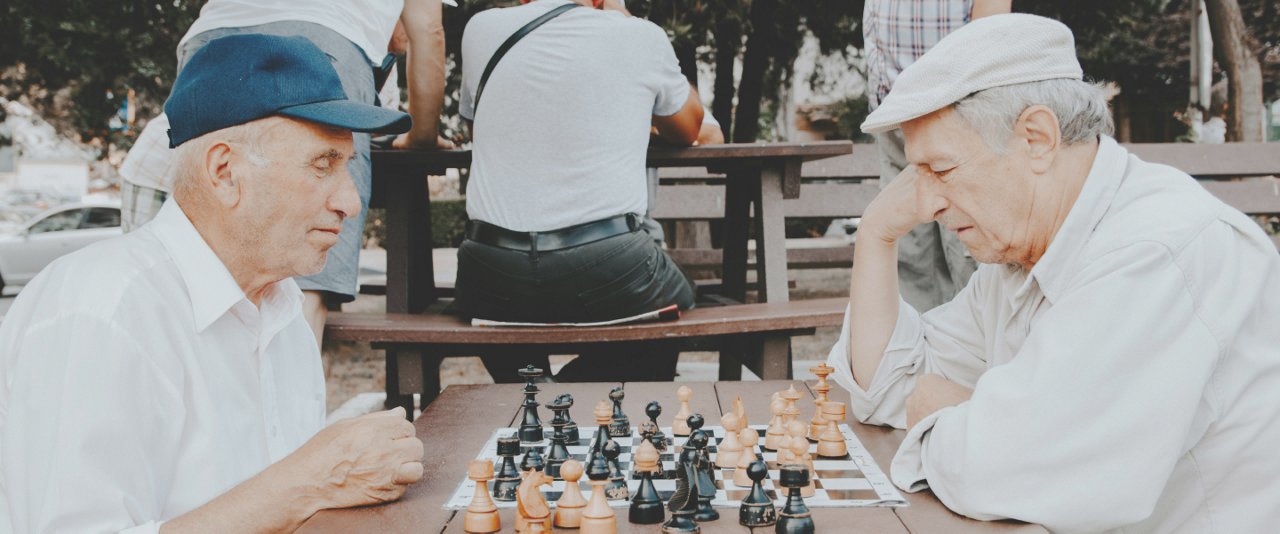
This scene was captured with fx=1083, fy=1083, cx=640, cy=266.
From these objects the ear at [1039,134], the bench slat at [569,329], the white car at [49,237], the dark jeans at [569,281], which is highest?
the ear at [1039,134]

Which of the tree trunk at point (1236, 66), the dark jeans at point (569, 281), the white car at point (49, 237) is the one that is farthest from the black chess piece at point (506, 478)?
the white car at point (49, 237)

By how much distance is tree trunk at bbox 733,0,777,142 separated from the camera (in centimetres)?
1074

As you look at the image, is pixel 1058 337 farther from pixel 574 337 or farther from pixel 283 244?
pixel 574 337

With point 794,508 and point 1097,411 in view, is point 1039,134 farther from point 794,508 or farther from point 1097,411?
point 794,508

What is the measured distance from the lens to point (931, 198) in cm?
218

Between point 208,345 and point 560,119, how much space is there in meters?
2.16

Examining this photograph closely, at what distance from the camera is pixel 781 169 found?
5008mm

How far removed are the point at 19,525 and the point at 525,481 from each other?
80cm

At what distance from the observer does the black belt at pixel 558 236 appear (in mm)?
3926

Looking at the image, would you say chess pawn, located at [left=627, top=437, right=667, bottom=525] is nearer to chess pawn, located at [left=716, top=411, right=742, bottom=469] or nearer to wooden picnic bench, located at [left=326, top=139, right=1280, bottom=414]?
chess pawn, located at [left=716, top=411, right=742, bottom=469]

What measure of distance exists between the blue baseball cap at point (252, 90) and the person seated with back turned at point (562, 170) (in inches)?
72.2

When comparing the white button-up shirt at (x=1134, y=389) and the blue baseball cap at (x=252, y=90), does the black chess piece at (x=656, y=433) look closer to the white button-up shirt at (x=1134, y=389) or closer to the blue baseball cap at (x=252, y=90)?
the white button-up shirt at (x=1134, y=389)

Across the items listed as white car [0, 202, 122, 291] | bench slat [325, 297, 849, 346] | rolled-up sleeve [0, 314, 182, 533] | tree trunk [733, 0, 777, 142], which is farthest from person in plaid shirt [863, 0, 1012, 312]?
white car [0, 202, 122, 291]

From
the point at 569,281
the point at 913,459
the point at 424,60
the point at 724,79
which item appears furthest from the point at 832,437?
the point at 724,79
